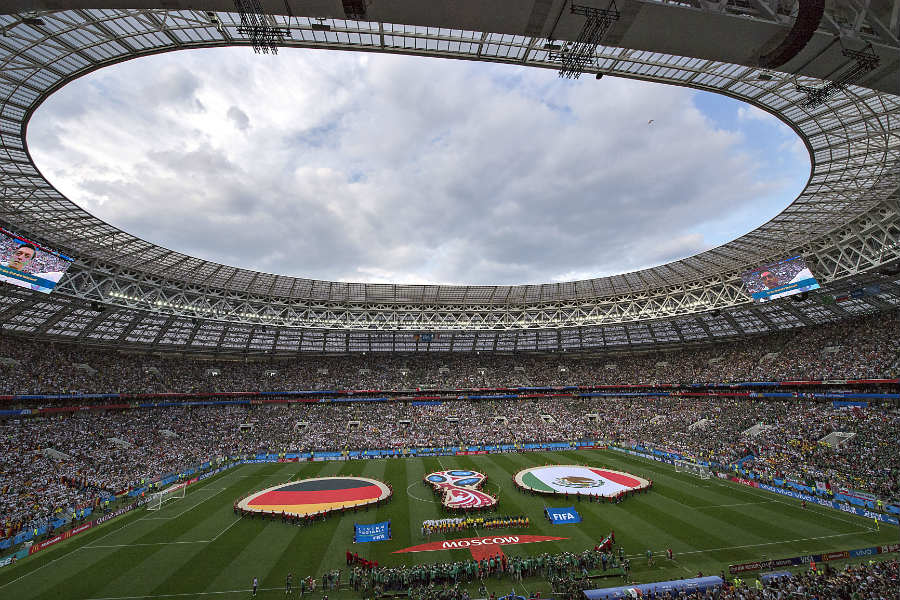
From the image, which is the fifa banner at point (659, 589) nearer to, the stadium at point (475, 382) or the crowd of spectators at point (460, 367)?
the stadium at point (475, 382)

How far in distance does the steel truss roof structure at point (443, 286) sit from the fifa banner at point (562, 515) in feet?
80.6

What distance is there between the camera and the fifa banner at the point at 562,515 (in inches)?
1029

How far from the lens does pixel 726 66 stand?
17.6 m

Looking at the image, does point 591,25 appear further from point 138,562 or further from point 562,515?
point 138,562

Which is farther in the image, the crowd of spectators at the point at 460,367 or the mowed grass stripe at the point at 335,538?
the crowd of spectators at the point at 460,367

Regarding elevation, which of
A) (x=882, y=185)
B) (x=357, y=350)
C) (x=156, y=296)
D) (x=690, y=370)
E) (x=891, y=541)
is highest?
(x=882, y=185)

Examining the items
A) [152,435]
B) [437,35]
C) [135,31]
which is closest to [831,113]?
[437,35]

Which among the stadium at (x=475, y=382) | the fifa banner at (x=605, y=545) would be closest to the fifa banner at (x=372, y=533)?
the stadium at (x=475, y=382)

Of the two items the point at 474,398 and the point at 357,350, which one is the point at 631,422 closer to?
the point at 474,398

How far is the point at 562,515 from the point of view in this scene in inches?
1046

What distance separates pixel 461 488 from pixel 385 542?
32.4 feet

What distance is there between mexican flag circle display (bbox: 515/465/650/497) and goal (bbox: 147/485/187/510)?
27.3 meters

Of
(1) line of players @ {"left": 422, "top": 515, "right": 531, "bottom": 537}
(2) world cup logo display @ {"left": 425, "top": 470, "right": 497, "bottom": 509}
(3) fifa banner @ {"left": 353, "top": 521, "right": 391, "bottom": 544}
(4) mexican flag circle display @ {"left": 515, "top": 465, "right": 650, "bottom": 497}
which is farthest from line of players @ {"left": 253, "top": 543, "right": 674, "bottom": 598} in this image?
(4) mexican flag circle display @ {"left": 515, "top": 465, "right": 650, "bottom": 497}

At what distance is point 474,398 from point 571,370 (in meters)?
18.1
